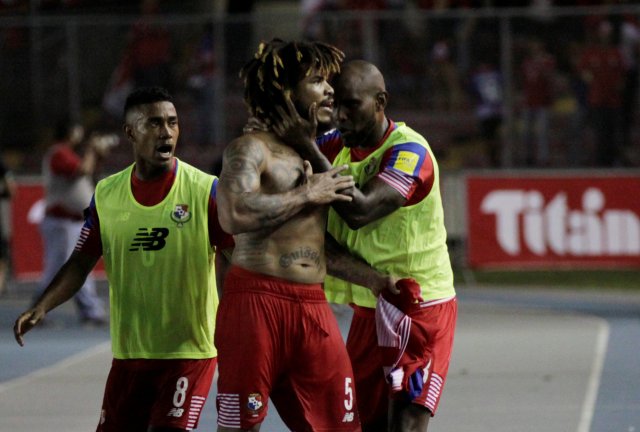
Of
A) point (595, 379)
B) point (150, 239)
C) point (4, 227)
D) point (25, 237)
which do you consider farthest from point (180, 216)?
point (25, 237)

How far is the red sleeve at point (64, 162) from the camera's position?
16.4 meters

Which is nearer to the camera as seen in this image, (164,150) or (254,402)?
(254,402)

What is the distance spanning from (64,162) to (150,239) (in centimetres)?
985

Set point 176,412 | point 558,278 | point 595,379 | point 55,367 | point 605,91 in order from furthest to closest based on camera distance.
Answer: point 605,91, point 558,278, point 55,367, point 595,379, point 176,412

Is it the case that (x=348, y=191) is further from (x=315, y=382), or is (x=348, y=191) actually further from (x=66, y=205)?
(x=66, y=205)

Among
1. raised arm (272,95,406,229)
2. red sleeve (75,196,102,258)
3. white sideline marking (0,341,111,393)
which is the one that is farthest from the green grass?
red sleeve (75,196,102,258)

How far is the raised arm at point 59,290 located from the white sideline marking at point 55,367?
4.97 metres

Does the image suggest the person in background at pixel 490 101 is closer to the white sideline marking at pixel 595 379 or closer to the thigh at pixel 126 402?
the white sideline marking at pixel 595 379

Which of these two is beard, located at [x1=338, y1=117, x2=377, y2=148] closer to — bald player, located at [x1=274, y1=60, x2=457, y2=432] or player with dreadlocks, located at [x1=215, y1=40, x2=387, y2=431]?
bald player, located at [x1=274, y1=60, x2=457, y2=432]

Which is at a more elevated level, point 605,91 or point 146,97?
point 146,97

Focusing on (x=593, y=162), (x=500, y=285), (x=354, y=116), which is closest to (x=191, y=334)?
(x=354, y=116)

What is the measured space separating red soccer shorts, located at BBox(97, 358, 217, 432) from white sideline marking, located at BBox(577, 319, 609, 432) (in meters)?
3.52

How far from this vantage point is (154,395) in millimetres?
6836

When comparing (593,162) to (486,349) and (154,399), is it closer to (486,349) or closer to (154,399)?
(486,349)
